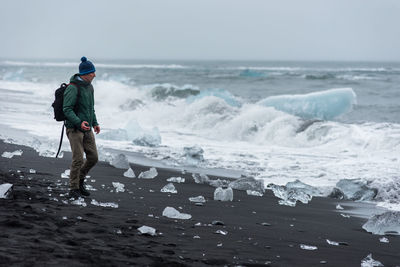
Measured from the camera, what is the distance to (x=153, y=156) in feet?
34.4

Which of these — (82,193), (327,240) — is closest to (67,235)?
(82,193)

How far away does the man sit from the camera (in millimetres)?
5527

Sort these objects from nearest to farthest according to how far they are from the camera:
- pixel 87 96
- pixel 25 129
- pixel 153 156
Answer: pixel 87 96, pixel 153 156, pixel 25 129

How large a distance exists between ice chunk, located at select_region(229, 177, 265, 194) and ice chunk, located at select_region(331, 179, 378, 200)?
127 centimetres

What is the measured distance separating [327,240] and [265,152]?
7313mm

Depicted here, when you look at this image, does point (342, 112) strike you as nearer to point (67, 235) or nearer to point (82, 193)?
point (82, 193)

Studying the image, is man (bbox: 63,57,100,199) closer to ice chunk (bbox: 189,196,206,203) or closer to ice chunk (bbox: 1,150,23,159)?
ice chunk (bbox: 189,196,206,203)

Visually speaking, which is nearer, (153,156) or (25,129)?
(153,156)

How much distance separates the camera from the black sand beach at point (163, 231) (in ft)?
11.8

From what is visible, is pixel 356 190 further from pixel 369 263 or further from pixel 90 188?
pixel 90 188

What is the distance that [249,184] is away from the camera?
23.7ft

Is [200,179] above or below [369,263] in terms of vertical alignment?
below

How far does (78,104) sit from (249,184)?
273 centimetres

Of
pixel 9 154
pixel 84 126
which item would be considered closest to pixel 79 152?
pixel 84 126
